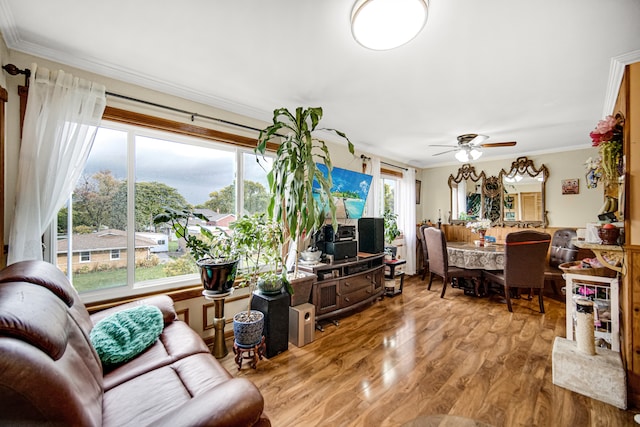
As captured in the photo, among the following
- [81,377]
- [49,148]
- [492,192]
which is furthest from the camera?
[492,192]

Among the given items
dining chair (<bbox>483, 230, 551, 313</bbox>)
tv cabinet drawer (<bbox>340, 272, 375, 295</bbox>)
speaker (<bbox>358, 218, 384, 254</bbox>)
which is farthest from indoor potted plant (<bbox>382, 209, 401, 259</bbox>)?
dining chair (<bbox>483, 230, 551, 313</bbox>)

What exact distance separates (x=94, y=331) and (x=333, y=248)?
216cm

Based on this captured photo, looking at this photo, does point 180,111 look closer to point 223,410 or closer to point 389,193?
point 223,410

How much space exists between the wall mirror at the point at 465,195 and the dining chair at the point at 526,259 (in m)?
1.80

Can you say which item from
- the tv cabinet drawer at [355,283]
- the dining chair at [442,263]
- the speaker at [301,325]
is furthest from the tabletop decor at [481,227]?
the speaker at [301,325]

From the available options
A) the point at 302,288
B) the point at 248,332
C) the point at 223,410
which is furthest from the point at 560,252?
the point at 223,410

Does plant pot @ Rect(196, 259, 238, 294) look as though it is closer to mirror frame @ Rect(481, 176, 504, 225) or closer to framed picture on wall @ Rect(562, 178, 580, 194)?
mirror frame @ Rect(481, 176, 504, 225)

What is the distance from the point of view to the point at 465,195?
16.8 ft

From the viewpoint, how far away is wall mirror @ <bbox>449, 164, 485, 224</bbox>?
4.97 m

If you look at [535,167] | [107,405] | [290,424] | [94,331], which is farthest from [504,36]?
[535,167]

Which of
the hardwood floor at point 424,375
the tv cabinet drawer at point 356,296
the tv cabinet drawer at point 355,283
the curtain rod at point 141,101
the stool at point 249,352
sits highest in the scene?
the curtain rod at point 141,101

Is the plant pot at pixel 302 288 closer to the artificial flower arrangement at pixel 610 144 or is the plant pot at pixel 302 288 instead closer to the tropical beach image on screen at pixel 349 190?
the tropical beach image on screen at pixel 349 190

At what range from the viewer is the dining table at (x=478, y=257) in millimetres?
3578

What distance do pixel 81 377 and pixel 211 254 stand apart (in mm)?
1178
